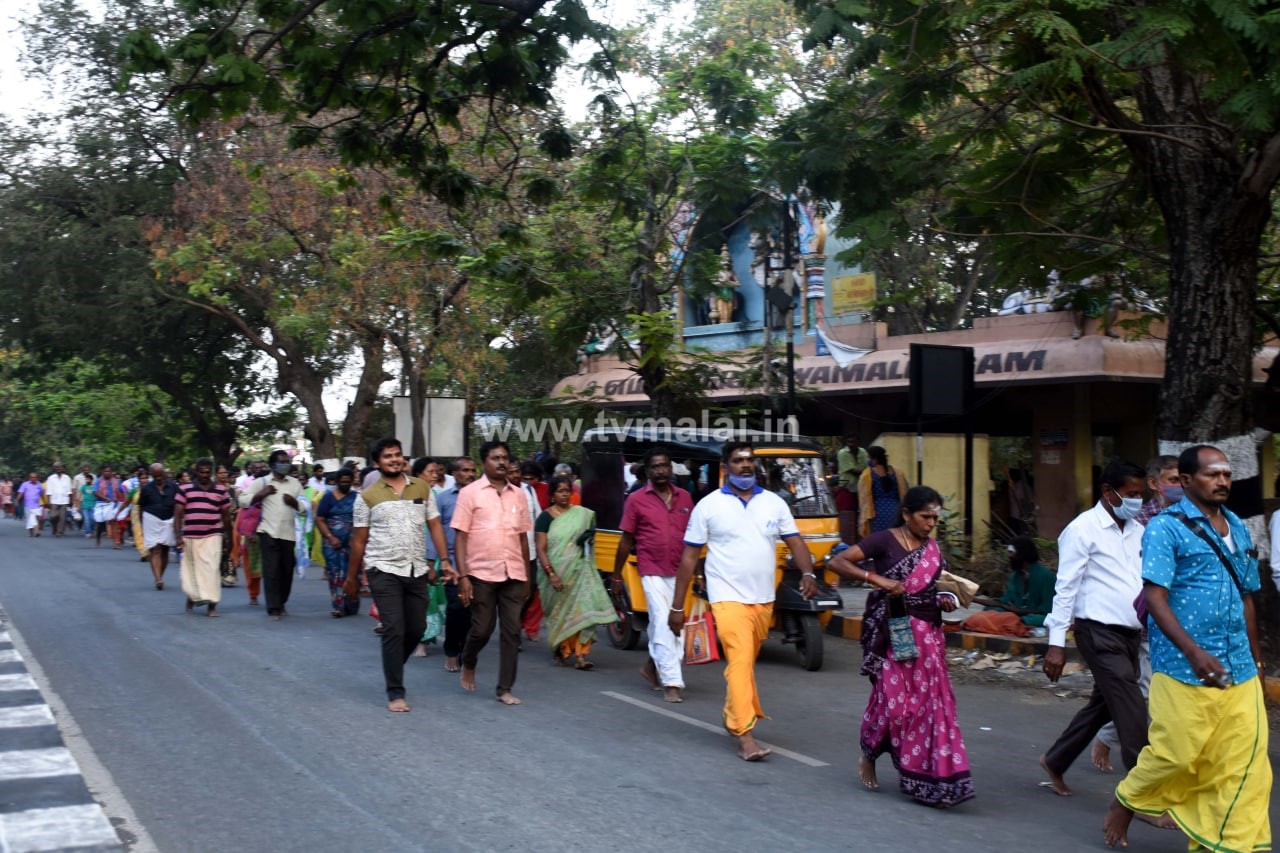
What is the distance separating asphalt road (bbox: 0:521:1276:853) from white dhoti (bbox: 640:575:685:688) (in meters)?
0.22

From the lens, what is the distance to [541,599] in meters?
12.5

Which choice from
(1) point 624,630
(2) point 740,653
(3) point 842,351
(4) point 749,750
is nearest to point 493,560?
(2) point 740,653

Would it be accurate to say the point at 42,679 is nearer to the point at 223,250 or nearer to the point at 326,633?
the point at 326,633

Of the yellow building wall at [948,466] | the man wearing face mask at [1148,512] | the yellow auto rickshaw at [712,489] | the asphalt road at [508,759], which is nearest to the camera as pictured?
the asphalt road at [508,759]

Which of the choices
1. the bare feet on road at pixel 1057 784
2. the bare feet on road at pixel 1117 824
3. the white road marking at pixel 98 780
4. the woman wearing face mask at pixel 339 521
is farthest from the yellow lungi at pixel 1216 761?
the woman wearing face mask at pixel 339 521

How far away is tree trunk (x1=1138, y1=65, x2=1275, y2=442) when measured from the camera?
10250 mm

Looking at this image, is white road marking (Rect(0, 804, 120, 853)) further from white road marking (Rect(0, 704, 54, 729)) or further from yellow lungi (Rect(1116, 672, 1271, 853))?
yellow lungi (Rect(1116, 672, 1271, 853))

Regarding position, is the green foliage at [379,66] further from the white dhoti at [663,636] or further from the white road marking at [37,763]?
the white road marking at [37,763]

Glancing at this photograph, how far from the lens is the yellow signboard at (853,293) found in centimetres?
2314

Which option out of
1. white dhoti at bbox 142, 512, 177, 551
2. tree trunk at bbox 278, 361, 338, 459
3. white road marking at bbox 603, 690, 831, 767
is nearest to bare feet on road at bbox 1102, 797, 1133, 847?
white road marking at bbox 603, 690, 831, 767

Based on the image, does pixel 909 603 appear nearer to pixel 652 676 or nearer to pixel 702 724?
pixel 702 724

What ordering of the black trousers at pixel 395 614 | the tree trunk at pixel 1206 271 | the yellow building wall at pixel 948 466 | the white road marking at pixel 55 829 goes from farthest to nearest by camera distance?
the yellow building wall at pixel 948 466 → the tree trunk at pixel 1206 271 → the black trousers at pixel 395 614 → the white road marking at pixel 55 829

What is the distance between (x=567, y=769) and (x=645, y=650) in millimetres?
5710

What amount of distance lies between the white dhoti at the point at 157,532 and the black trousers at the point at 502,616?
11009 mm
